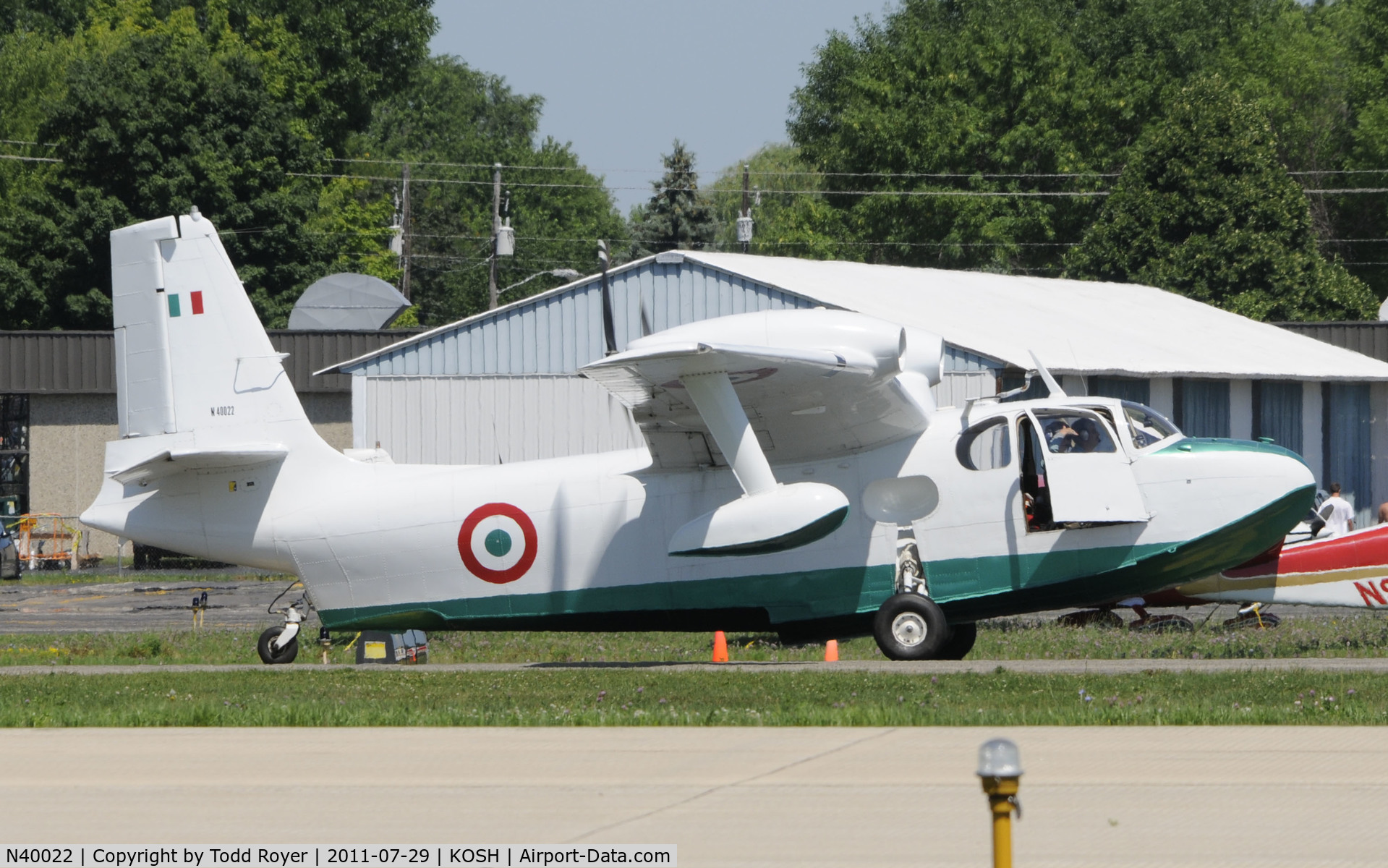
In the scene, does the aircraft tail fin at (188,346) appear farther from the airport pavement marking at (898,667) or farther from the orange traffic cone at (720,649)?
the orange traffic cone at (720,649)

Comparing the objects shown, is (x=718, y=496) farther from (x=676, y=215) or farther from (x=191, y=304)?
(x=676, y=215)

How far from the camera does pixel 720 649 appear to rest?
61.8ft

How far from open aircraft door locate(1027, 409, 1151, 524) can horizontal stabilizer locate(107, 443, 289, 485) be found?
26.5 feet

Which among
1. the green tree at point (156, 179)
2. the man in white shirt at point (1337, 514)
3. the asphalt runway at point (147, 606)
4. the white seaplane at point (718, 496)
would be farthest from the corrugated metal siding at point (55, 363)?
the man in white shirt at point (1337, 514)

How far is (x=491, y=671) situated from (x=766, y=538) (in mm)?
3177

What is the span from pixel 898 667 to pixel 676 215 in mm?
59121

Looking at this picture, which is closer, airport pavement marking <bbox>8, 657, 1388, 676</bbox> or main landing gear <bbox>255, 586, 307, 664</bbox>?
airport pavement marking <bbox>8, 657, 1388, 676</bbox>

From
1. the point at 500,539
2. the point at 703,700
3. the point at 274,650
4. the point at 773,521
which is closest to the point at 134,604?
the point at 274,650

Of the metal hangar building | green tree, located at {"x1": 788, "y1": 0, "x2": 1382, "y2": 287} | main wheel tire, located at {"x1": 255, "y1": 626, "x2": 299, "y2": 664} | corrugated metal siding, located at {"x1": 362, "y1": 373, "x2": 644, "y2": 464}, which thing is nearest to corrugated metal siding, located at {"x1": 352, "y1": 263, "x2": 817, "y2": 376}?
the metal hangar building

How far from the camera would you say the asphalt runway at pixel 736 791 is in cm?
854

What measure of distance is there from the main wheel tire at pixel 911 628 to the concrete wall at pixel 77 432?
2532cm

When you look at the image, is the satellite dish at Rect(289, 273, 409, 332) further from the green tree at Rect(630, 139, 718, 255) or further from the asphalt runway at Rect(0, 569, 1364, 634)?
the green tree at Rect(630, 139, 718, 255)

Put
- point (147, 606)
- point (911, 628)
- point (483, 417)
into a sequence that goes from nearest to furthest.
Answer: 1. point (911, 628)
2. point (147, 606)
3. point (483, 417)

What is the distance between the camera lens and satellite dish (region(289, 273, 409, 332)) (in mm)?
42250
